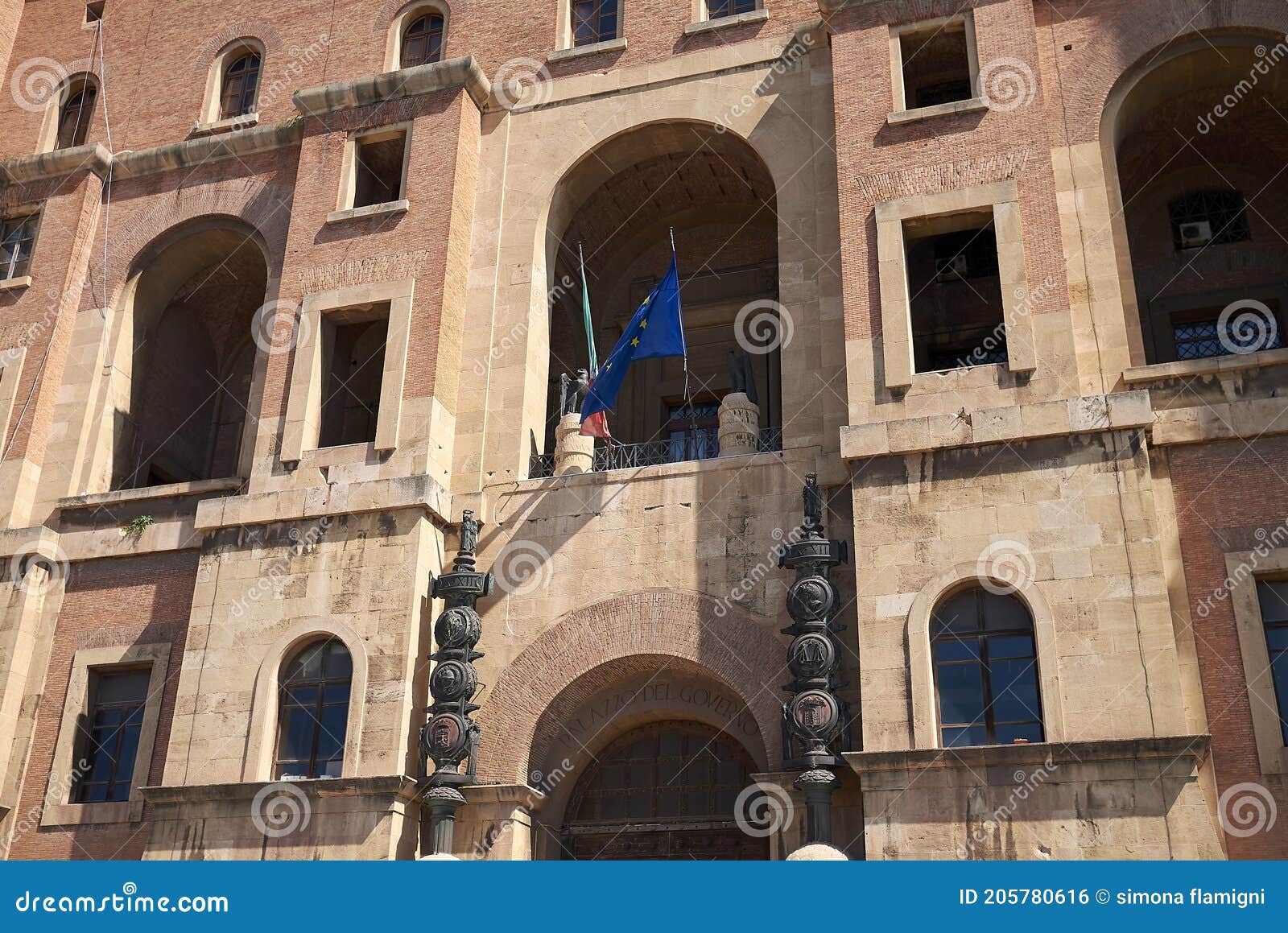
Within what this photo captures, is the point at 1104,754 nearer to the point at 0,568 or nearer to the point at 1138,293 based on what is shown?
the point at 1138,293

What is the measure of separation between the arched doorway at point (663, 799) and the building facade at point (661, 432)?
0.08 m

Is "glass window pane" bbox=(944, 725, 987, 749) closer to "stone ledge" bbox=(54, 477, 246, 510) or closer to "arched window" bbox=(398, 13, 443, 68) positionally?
"stone ledge" bbox=(54, 477, 246, 510)

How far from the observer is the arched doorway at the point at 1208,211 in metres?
21.8

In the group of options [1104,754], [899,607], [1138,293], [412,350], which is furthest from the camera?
[1138,293]

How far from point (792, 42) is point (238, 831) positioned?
1539cm

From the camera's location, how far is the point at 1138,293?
23312 millimetres

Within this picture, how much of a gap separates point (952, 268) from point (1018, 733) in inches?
412

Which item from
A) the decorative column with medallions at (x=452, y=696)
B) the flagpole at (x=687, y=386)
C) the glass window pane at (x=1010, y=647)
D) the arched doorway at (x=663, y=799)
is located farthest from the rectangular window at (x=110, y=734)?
the glass window pane at (x=1010, y=647)

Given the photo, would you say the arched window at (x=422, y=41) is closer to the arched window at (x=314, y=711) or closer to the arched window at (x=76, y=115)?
the arched window at (x=76, y=115)

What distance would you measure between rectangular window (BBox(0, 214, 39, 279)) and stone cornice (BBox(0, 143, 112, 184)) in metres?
0.80

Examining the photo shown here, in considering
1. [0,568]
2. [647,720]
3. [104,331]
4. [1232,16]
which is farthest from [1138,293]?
[0,568]

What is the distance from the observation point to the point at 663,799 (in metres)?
19.7

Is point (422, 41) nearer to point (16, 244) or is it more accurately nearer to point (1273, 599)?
point (16, 244)

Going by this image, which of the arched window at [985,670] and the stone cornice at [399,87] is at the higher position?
the stone cornice at [399,87]
